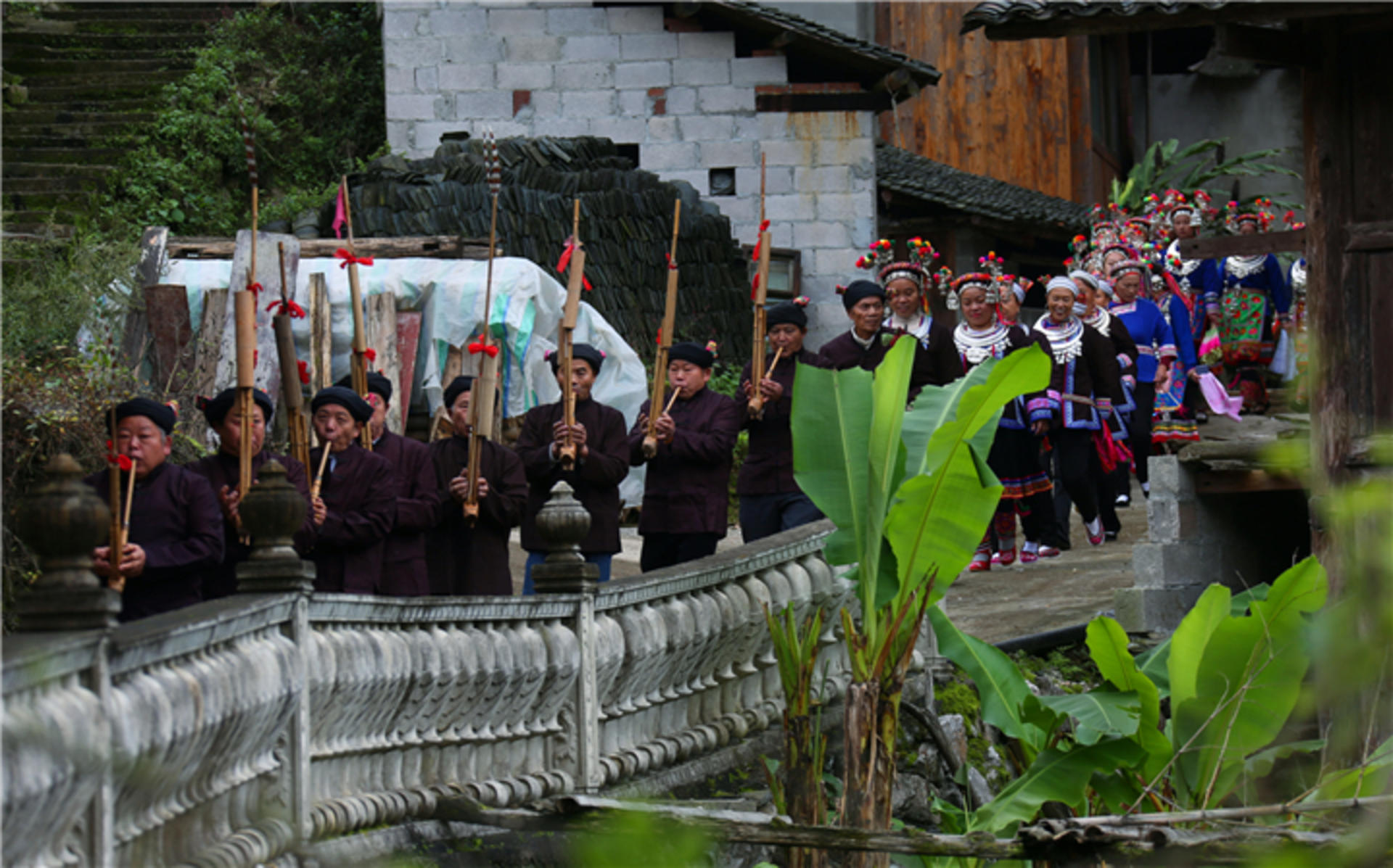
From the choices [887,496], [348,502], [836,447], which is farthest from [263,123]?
[887,496]

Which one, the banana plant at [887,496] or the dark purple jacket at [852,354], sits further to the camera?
the dark purple jacket at [852,354]

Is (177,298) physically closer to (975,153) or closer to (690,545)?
(690,545)

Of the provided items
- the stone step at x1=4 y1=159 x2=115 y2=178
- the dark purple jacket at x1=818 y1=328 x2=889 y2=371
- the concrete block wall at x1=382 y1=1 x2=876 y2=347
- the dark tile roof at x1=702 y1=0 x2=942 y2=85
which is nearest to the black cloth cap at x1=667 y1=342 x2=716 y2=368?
the dark purple jacket at x1=818 y1=328 x2=889 y2=371

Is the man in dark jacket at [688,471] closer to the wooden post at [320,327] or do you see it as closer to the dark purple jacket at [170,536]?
the dark purple jacket at [170,536]

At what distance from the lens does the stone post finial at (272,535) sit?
4688 mm

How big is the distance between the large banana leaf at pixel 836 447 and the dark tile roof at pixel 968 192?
13.3m

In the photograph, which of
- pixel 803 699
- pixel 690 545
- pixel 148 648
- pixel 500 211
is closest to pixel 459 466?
pixel 690 545

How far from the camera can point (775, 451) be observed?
27.8ft

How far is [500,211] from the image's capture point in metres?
14.7

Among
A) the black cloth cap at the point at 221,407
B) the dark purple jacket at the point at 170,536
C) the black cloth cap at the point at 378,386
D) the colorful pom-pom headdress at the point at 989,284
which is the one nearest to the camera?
the dark purple jacket at the point at 170,536

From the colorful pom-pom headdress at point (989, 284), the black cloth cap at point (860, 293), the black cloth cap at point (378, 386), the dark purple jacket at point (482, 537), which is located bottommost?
the dark purple jacket at point (482, 537)

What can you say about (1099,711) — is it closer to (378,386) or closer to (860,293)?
(860,293)

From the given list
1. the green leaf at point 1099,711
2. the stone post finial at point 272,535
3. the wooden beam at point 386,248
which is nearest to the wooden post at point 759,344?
the green leaf at point 1099,711

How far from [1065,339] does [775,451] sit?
9.40 ft
